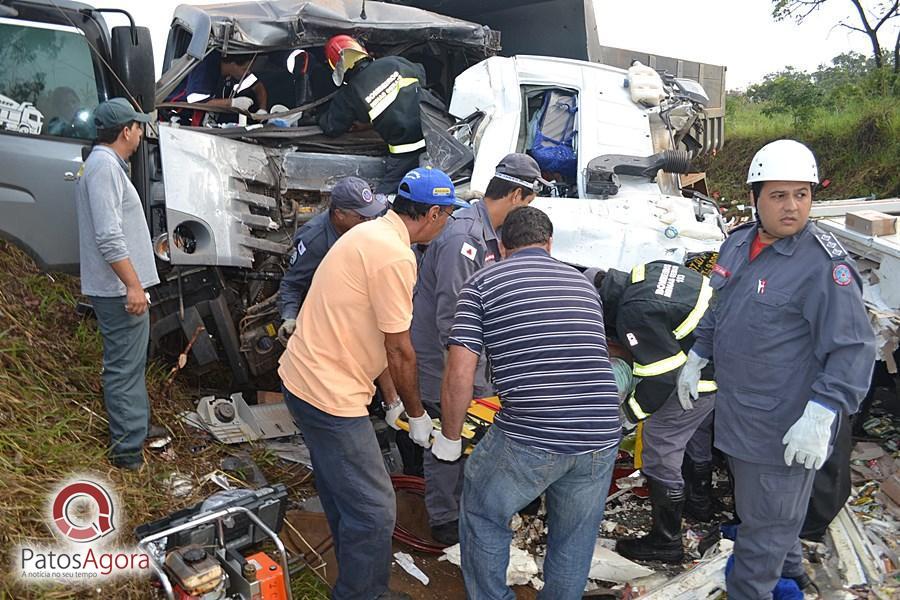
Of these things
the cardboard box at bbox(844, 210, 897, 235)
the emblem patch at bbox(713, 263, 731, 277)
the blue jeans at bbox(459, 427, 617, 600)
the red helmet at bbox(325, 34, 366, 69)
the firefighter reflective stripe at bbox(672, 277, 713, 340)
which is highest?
the red helmet at bbox(325, 34, 366, 69)

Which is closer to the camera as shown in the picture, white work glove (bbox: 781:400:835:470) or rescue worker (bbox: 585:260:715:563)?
white work glove (bbox: 781:400:835:470)

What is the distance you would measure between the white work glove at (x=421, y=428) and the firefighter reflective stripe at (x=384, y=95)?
258cm

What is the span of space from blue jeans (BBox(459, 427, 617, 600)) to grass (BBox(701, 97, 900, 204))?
7.97 meters

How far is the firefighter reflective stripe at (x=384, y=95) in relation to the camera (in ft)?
15.4

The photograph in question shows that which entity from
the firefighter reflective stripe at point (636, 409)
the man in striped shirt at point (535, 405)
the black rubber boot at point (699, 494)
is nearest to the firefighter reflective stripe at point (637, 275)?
the firefighter reflective stripe at point (636, 409)

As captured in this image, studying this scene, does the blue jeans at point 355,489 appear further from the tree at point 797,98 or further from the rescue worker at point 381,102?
the tree at point 797,98

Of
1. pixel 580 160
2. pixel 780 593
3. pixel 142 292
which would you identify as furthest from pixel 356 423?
pixel 580 160

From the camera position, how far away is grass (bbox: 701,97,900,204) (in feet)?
30.9

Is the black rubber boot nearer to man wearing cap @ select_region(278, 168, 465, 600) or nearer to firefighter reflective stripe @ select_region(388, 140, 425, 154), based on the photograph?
man wearing cap @ select_region(278, 168, 465, 600)

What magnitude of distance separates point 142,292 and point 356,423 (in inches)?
49.9

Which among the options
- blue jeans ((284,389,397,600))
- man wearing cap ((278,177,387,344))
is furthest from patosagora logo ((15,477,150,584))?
man wearing cap ((278,177,387,344))

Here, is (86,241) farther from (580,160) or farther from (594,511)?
(580,160)

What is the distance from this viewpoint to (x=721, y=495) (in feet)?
12.7

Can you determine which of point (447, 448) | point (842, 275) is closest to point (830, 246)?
point (842, 275)
